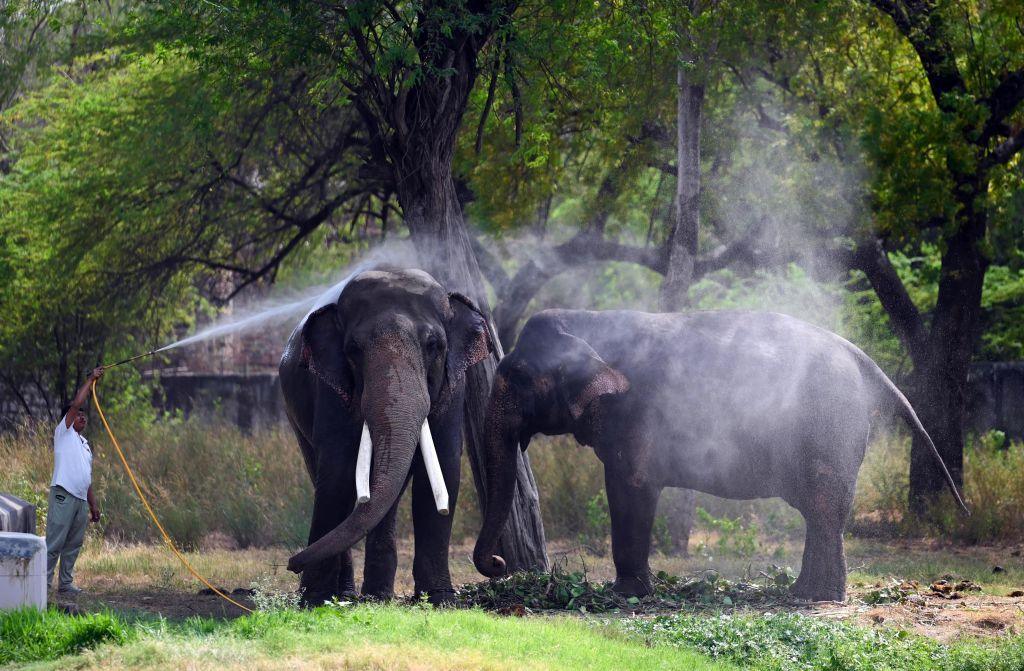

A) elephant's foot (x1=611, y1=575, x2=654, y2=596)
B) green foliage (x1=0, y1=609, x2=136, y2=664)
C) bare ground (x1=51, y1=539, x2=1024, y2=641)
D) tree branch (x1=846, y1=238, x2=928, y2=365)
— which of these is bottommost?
bare ground (x1=51, y1=539, x2=1024, y2=641)

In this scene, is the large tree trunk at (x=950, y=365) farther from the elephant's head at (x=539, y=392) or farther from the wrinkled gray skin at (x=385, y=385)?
the wrinkled gray skin at (x=385, y=385)

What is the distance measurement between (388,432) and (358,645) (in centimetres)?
209

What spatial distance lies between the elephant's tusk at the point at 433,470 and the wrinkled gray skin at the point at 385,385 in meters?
0.27

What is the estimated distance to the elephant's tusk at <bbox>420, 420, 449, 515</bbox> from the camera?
9.34 metres

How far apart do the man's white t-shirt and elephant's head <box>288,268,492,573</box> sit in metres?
2.76

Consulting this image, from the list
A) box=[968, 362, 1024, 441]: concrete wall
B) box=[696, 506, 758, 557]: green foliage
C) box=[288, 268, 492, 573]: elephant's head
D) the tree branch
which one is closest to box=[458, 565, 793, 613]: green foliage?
box=[288, 268, 492, 573]: elephant's head

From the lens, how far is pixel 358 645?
23.7ft

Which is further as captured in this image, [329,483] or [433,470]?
[329,483]

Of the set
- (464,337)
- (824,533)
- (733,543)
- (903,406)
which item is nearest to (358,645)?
(464,337)

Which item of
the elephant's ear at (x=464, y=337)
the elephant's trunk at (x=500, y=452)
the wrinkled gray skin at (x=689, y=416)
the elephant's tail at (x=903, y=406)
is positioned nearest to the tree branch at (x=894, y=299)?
the elephant's tail at (x=903, y=406)

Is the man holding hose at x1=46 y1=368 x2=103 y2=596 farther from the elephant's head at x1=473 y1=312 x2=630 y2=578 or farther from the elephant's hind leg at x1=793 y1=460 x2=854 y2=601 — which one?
the elephant's hind leg at x1=793 y1=460 x2=854 y2=601

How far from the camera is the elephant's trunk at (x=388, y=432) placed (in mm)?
8445

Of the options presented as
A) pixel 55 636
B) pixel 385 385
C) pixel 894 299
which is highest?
pixel 894 299

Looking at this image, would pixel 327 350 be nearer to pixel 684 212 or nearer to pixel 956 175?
pixel 684 212
